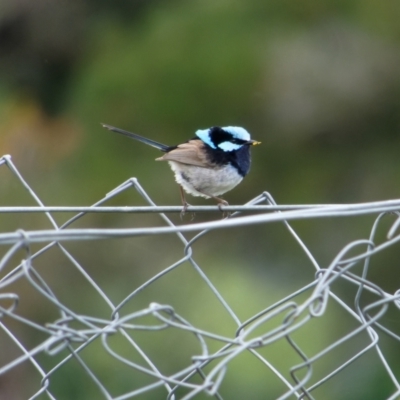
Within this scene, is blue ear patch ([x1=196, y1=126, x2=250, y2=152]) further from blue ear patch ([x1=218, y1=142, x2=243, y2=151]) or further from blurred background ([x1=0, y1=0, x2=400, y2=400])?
blurred background ([x1=0, y1=0, x2=400, y2=400])

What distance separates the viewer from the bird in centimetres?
314

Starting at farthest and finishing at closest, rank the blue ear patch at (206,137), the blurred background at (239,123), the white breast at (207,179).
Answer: the blurred background at (239,123) → the blue ear patch at (206,137) → the white breast at (207,179)

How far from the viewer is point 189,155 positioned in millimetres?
3215

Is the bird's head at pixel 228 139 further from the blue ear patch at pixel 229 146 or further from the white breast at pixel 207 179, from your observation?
the white breast at pixel 207 179

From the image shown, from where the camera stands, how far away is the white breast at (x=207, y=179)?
3139 mm

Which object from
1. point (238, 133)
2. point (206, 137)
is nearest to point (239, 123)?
point (206, 137)

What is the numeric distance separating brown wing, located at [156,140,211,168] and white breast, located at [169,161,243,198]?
2cm

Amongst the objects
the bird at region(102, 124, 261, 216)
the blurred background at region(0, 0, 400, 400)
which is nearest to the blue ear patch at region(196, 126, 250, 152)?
the bird at region(102, 124, 261, 216)

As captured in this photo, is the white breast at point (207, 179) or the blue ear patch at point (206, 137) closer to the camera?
the white breast at point (207, 179)

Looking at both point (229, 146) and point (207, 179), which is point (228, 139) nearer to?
point (229, 146)

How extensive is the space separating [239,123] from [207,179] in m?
1.91

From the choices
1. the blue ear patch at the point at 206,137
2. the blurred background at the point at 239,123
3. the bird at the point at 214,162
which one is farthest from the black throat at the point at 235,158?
the blurred background at the point at 239,123

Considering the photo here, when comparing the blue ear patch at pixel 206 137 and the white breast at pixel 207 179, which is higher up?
the blue ear patch at pixel 206 137

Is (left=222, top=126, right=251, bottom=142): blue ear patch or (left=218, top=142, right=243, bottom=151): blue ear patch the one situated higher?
(left=222, top=126, right=251, bottom=142): blue ear patch
